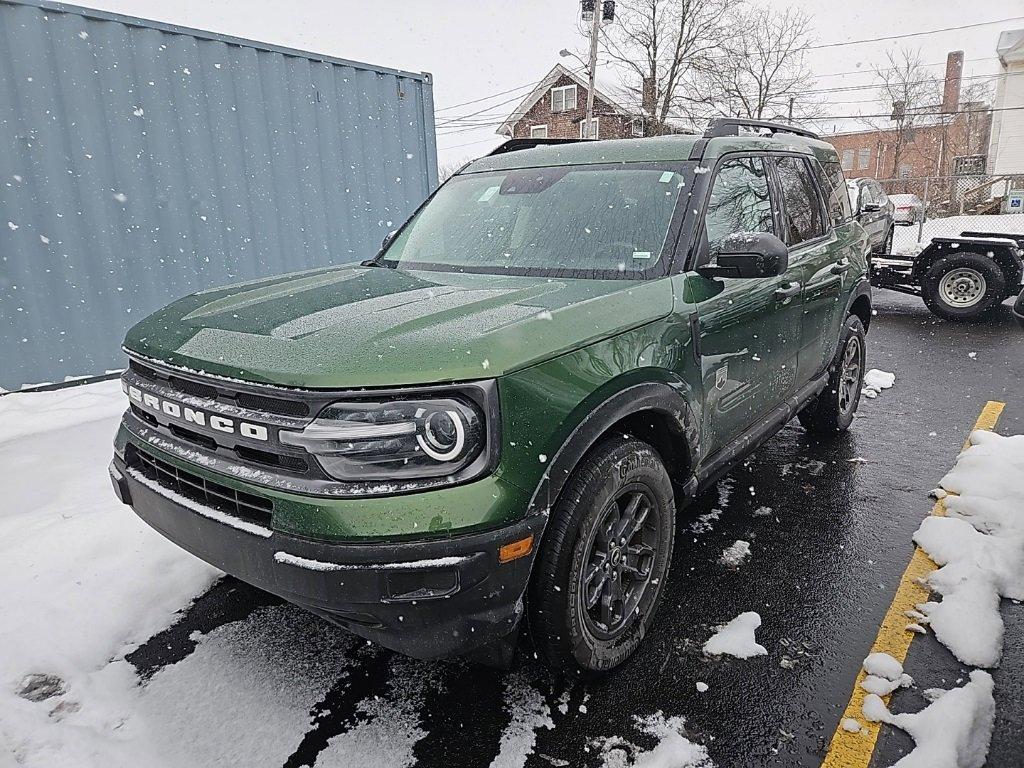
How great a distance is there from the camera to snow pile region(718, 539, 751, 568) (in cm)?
331

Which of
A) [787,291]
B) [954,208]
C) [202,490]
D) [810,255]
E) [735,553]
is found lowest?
[735,553]

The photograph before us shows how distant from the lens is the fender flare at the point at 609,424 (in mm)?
2041

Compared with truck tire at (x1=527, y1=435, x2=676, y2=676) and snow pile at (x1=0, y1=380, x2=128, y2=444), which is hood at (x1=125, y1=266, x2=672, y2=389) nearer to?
truck tire at (x1=527, y1=435, x2=676, y2=676)

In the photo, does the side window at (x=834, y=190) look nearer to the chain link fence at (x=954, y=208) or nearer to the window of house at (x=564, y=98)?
the chain link fence at (x=954, y=208)

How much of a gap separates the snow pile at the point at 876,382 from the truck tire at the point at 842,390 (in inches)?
47.7

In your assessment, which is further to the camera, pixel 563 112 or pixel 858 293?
pixel 563 112

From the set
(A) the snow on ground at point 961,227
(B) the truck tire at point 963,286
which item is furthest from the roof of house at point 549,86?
(B) the truck tire at point 963,286

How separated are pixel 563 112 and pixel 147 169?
105 ft

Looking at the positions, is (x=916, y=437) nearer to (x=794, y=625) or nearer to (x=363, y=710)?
(x=794, y=625)

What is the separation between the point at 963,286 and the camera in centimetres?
912

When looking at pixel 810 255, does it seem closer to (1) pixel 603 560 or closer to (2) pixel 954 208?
(1) pixel 603 560

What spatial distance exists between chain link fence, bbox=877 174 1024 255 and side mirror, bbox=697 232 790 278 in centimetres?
849

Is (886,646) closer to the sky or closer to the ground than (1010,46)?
closer to the ground

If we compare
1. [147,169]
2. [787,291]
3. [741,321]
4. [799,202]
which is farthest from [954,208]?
[147,169]
